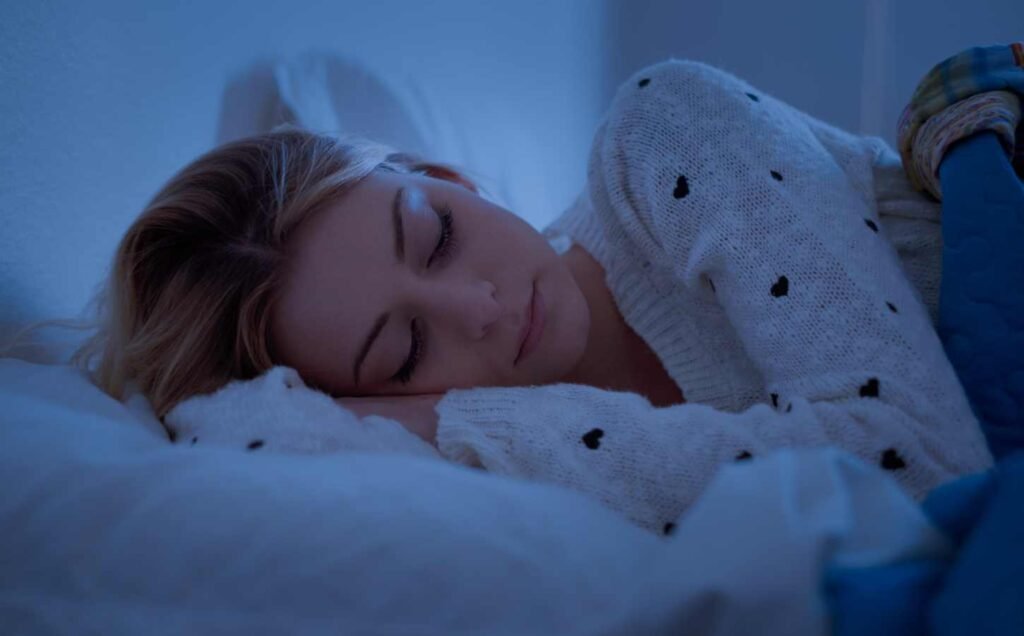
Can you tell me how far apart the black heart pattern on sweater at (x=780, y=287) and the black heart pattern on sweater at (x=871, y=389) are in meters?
0.11

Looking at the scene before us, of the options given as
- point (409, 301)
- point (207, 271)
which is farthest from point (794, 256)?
point (207, 271)

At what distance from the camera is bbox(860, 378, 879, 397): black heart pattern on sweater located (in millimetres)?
548

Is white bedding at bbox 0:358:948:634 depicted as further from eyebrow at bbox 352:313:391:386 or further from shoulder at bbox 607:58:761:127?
shoulder at bbox 607:58:761:127

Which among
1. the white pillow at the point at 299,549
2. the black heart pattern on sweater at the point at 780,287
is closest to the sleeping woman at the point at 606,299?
the black heart pattern on sweater at the point at 780,287

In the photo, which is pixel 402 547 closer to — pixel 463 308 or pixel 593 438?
pixel 593 438

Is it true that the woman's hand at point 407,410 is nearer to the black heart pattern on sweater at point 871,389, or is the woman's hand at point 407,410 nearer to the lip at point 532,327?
the lip at point 532,327

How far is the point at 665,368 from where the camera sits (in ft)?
2.74

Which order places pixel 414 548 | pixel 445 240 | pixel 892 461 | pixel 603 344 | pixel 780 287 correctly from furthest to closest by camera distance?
1. pixel 603 344
2. pixel 445 240
3. pixel 780 287
4. pixel 892 461
5. pixel 414 548

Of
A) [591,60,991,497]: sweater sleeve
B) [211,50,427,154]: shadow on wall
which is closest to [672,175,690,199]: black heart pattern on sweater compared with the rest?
[591,60,991,497]: sweater sleeve

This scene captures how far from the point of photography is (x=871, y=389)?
55 centimetres

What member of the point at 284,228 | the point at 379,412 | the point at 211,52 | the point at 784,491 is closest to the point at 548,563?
the point at 784,491

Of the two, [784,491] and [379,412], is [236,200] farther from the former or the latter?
[784,491]

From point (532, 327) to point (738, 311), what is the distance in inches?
7.9

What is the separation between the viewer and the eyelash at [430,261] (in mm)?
714
